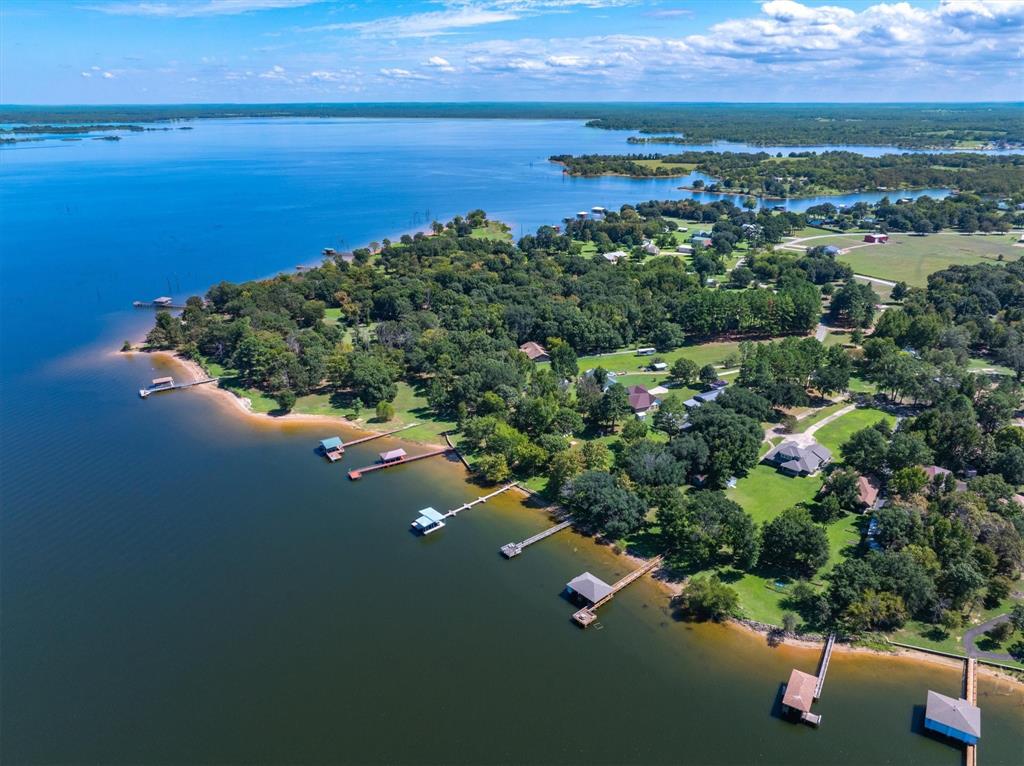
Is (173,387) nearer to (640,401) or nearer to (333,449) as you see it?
(333,449)

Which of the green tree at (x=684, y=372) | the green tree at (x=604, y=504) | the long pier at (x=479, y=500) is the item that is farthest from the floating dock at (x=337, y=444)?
the green tree at (x=684, y=372)

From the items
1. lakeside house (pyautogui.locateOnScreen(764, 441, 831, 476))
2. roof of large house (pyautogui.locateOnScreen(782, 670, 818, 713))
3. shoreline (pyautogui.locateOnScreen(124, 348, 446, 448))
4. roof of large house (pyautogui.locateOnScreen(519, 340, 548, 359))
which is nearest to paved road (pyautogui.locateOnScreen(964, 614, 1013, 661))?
roof of large house (pyautogui.locateOnScreen(782, 670, 818, 713))

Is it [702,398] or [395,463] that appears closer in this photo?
[395,463]

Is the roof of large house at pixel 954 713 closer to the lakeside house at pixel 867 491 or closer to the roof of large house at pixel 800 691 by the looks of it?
the roof of large house at pixel 800 691

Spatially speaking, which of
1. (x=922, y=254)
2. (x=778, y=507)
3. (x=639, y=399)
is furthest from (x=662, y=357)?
(x=922, y=254)

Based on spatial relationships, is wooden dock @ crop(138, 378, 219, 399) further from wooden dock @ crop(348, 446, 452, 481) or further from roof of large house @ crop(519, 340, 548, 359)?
roof of large house @ crop(519, 340, 548, 359)

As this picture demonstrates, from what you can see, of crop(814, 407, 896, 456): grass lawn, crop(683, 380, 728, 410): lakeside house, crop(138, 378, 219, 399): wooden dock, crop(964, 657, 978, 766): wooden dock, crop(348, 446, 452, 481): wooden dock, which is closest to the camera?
crop(964, 657, 978, 766): wooden dock
